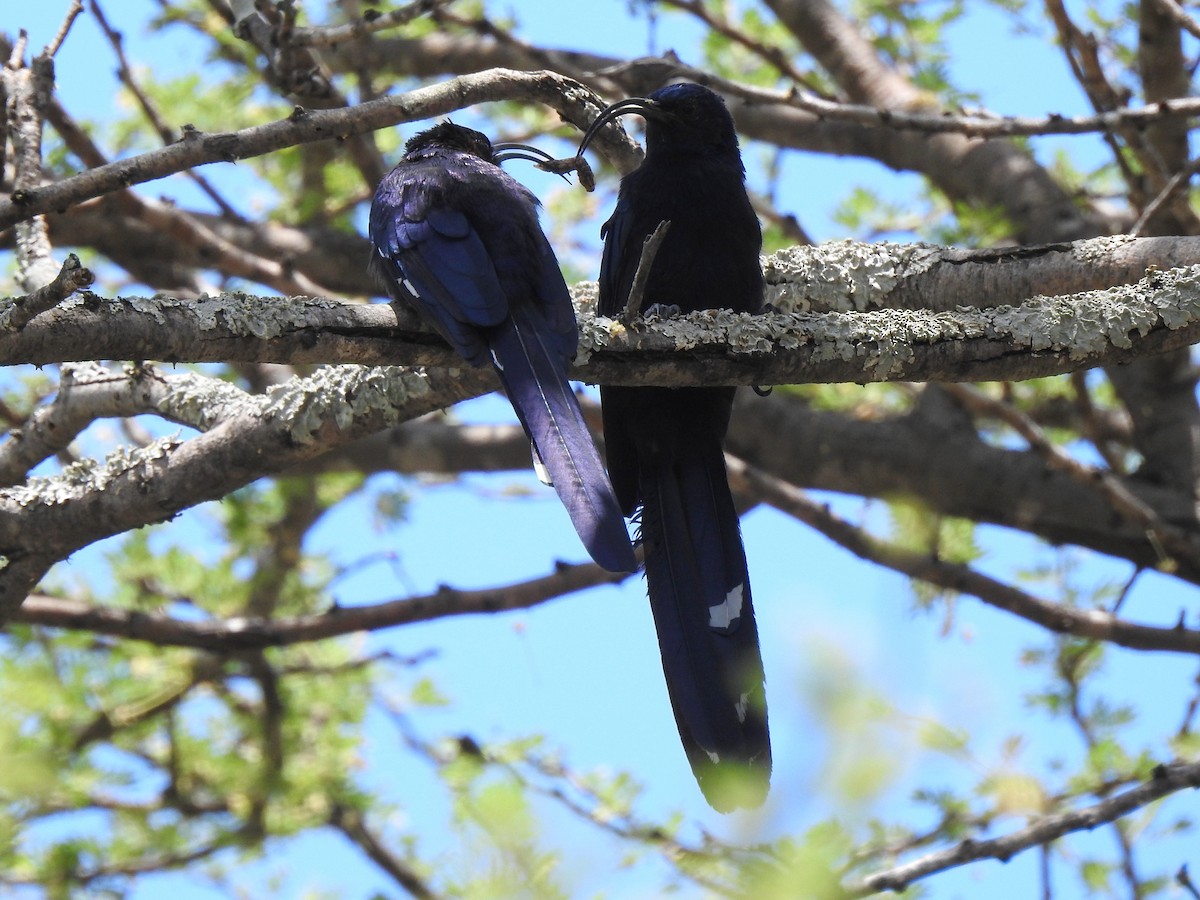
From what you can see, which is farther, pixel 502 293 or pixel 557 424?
pixel 502 293

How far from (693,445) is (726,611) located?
509 millimetres

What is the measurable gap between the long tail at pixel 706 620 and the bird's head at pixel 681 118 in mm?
988

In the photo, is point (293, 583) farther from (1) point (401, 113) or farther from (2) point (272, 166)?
(1) point (401, 113)

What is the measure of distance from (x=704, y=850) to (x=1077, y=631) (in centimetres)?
145

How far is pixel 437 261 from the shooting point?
3.06m

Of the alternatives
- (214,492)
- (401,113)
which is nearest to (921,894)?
(214,492)

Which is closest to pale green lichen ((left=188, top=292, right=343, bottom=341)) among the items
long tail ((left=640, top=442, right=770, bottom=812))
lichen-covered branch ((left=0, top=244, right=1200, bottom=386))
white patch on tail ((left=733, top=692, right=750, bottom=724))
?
lichen-covered branch ((left=0, top=244, right=1200, bottom=386))

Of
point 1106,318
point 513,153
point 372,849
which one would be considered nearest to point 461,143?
point 513,153

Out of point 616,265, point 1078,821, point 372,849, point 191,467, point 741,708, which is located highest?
point 616,265

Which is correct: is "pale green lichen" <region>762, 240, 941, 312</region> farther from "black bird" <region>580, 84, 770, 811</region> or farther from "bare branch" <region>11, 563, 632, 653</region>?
"bare branch" <region>11, 563, 632, 653</region>

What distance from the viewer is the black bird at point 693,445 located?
3.10m

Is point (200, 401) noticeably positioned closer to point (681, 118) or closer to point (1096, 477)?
point (681, 118)

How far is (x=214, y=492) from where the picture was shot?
331 cm

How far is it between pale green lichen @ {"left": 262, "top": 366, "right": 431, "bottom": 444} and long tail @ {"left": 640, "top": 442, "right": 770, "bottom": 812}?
2.53 ft
